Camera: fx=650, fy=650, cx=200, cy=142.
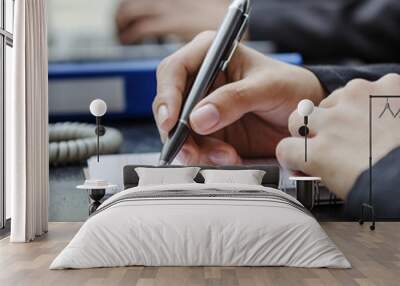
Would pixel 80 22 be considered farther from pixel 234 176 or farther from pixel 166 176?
pixel 234 176

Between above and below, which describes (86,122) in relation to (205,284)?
above

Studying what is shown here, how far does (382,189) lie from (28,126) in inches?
147

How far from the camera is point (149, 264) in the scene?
452 centimetres

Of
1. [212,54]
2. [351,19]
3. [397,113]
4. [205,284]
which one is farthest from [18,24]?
[397,113]

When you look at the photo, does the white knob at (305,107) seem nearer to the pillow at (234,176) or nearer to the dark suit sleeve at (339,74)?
the dark suit sleeve at (339,74)

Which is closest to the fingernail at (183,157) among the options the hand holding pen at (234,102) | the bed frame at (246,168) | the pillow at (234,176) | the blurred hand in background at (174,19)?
the hand holding pen at (234,102)

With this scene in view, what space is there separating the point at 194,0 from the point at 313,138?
1971mm

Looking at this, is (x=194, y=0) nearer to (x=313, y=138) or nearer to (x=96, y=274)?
(x=313, y=138)

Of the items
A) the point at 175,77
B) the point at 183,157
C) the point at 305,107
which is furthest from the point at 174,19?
the point at 305,107

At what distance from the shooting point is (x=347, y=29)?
23.4 feet

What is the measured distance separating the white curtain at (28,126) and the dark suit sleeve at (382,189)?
10.6 ft

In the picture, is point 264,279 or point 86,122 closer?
point 264,279

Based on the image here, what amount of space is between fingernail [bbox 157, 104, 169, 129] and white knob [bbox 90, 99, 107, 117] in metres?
0.59

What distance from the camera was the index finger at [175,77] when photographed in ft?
22.6
